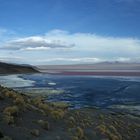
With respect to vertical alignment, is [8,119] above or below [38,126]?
above

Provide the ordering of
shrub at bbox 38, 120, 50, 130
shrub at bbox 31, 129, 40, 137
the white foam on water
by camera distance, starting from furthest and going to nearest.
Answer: the white foam on water < shrub at bbox 38, 120, 50, 130 < shrub at bbox 31, 129, 40, 137

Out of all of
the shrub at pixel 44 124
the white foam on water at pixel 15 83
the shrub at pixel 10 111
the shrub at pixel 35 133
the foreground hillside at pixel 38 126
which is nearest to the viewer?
the foreground hillside at pixel 38 126

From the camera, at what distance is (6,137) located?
14.5 metres

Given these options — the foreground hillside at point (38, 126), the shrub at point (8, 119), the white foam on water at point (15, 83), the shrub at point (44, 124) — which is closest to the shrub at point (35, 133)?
the foreground hillside at point (38, 126)

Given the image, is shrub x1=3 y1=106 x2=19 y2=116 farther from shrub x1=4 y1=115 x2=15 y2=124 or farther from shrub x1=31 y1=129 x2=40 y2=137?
shrub x1=31 y1=129 x2=40 y2=137

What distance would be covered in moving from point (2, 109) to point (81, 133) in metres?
5.41

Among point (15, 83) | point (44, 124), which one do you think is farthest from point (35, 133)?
point (15, 83)

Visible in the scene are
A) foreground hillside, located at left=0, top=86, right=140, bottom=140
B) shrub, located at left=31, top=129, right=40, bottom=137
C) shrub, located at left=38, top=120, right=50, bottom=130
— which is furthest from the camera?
shrub, located at left=38, top=120, right=50, bottom=130

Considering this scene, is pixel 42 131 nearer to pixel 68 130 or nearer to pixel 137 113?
pixel 68 130

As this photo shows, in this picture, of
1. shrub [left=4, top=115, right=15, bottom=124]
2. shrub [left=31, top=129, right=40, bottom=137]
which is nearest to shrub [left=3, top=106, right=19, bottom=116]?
shrub [left=4, top=115, right=15, bottom=124]

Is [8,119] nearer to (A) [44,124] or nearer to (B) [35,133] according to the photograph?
(B) [35,133]

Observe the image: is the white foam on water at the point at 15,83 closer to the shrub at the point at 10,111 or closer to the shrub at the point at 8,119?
the shrub at the point at 10,111

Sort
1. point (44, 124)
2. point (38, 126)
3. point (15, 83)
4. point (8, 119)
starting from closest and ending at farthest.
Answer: point (8, 119) → point (38, 126) → point (44, 124) → point (15, 83)

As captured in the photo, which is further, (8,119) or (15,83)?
(15,83)
